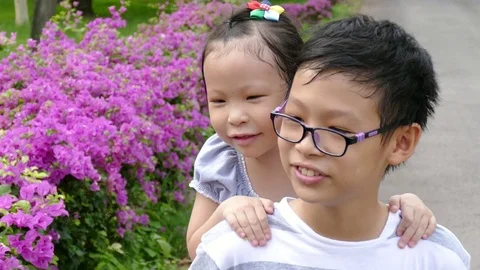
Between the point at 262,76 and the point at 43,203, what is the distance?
125cm

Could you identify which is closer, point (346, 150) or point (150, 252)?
point (346, 150)

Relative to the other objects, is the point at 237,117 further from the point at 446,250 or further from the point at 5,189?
the point at 5,189

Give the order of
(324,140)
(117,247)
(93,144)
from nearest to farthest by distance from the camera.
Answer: (324,140) < (93,144) < (117,247)

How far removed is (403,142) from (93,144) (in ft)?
8.44

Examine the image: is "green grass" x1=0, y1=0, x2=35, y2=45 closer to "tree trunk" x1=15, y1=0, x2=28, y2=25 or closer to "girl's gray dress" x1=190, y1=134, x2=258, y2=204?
"tree trunk" x1=15, y1=0, x2=28, y2=25

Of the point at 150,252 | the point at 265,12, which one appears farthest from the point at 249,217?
the point at 150,252

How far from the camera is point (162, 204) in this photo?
5.80 metres

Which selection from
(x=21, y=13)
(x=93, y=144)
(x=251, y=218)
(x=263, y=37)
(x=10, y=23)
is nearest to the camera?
(x=251, y=218)

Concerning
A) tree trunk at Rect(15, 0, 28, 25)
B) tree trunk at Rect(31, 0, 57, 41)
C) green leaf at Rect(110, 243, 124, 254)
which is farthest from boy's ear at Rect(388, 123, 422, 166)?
tree trunk at Rect(15, 0, 28, 25)

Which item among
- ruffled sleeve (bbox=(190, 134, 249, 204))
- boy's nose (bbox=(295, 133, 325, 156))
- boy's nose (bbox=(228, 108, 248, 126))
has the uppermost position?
boy's nose (bbox=(295, 133, 325, 156))

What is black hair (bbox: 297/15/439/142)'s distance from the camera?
1.97 meters

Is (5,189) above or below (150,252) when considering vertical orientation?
above

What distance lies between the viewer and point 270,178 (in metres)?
2.69

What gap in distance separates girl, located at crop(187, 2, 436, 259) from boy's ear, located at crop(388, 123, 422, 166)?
0.60ft
